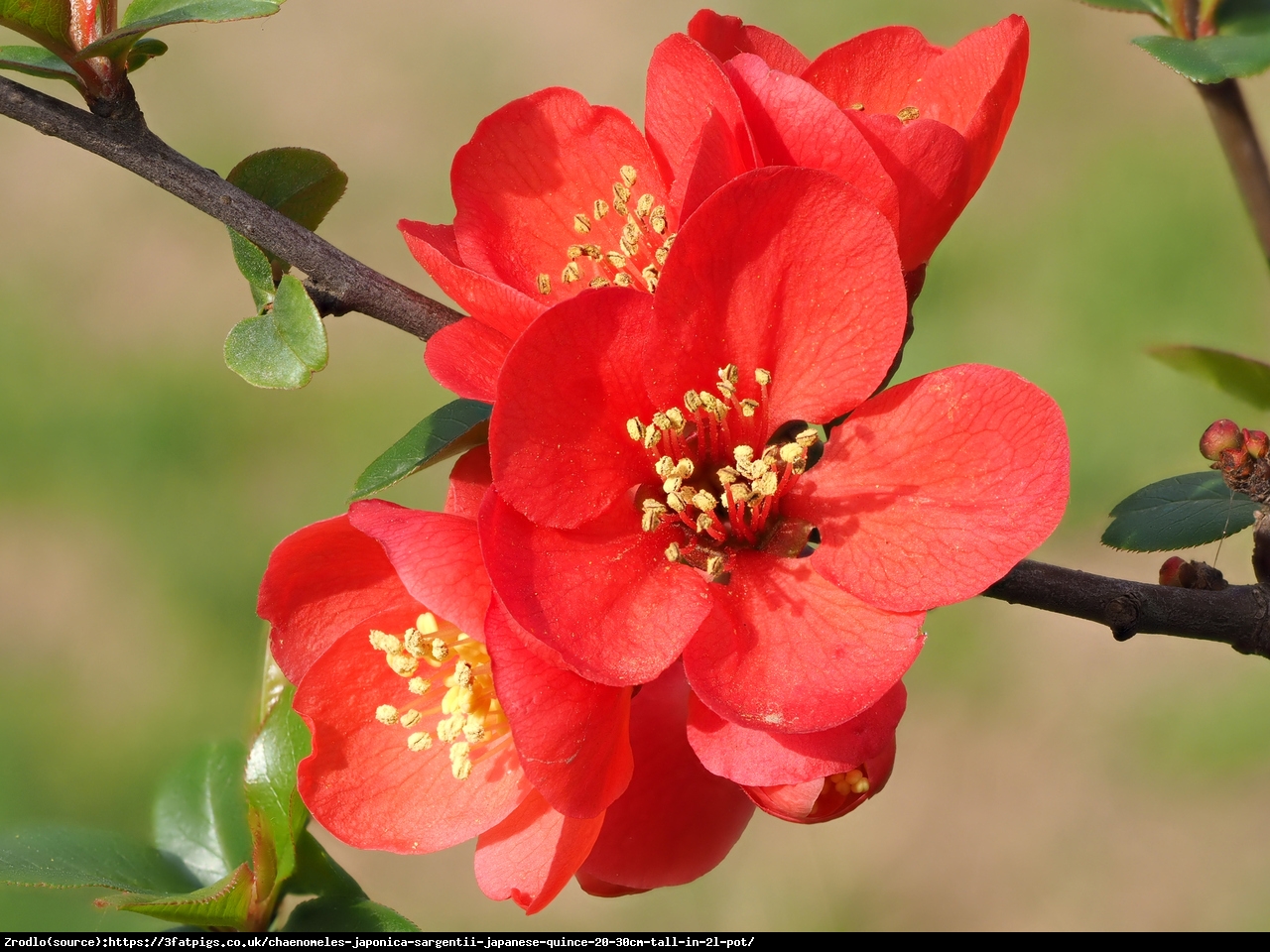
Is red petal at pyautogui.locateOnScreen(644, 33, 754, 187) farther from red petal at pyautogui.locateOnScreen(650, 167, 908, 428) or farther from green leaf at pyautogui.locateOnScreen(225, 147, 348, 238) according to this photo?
green leaf at pyautogui.locateOnScreen(225, 147, 348, 238)

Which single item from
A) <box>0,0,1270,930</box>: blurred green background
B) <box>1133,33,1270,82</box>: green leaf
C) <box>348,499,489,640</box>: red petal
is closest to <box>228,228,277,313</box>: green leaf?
A: <box>348,499,489,640</box>: red petal

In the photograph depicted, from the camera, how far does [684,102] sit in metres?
0.91

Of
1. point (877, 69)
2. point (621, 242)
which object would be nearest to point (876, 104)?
point (877, 69)

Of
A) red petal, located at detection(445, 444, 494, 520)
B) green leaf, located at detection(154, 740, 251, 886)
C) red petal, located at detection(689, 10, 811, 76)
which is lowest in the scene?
green leaf, located at detection(154, 740, 251, 886)

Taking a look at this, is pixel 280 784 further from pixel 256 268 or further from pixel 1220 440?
pixel 1220 440

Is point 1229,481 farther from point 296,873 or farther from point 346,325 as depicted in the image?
point 346,325

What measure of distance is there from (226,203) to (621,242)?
32cm

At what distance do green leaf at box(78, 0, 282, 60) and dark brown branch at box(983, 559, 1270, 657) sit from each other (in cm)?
72

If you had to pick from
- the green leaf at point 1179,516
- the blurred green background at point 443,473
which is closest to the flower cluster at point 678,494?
the green leaf at point 1179,516

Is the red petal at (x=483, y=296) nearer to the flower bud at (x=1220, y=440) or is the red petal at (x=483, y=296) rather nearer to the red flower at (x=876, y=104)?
the red flower at (x=876, y=104)

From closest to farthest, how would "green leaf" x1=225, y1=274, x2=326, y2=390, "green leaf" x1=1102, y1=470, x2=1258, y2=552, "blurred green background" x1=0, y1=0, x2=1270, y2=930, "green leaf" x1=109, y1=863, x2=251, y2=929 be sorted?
"green leaf" x1=225, y1=274, x2=326, y2=390, "green leaf" x1=109, y1=863, x2=251, y2=929, "green leaf" x1=1102, y1=470, x2=1258, y2=552, "blurred green background" x1=0, y1=0, x2=1270, y2=930

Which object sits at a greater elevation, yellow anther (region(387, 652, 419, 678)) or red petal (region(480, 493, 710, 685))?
red petal (region(480, 493, 710, 685))

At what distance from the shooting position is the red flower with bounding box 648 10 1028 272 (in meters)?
0.84

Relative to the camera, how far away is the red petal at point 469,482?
0.90m
